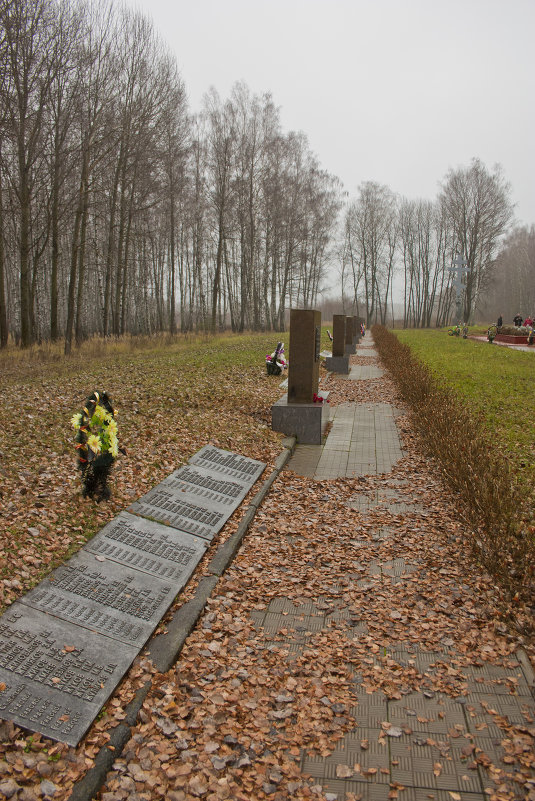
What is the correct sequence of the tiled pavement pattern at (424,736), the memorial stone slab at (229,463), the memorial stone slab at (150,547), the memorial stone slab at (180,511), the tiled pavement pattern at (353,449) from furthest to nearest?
the tiled pavement pattern at (353,449) < the memorial stone slab at (229,463) < the memorial stone slab at (180,511) < the memorial stone slab at (150,547) < the tiled pavement pattern at (424,736)

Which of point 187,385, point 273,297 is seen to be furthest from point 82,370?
point 273,297

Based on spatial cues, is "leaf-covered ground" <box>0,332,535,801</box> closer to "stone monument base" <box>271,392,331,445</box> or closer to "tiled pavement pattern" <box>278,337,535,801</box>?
"tiled pavement pattern" <box>278,337,535,801</box>

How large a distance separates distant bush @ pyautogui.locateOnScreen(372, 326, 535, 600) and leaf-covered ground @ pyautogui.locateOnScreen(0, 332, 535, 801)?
26 cm

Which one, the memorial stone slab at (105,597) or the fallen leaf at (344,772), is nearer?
the fallen leaf at (344,772)

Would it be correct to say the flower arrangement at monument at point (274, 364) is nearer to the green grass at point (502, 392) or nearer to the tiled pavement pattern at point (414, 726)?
the green grass at point (502, 392)

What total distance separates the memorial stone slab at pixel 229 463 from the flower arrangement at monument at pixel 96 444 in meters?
1.97

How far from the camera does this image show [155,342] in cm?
2222

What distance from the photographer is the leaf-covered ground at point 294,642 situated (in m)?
2.92

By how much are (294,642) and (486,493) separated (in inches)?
92.8

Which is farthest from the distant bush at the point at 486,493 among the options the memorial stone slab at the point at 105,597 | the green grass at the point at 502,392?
the memorial stone slab at the point at 105,597

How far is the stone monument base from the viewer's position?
32.8 feet

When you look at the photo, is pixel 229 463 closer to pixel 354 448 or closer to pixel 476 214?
pixel 354 448

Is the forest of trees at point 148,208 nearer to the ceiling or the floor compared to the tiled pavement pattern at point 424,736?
nearer to the ceiling

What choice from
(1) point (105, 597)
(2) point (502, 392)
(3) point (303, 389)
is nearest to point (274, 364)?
(3) point (303, 389)
